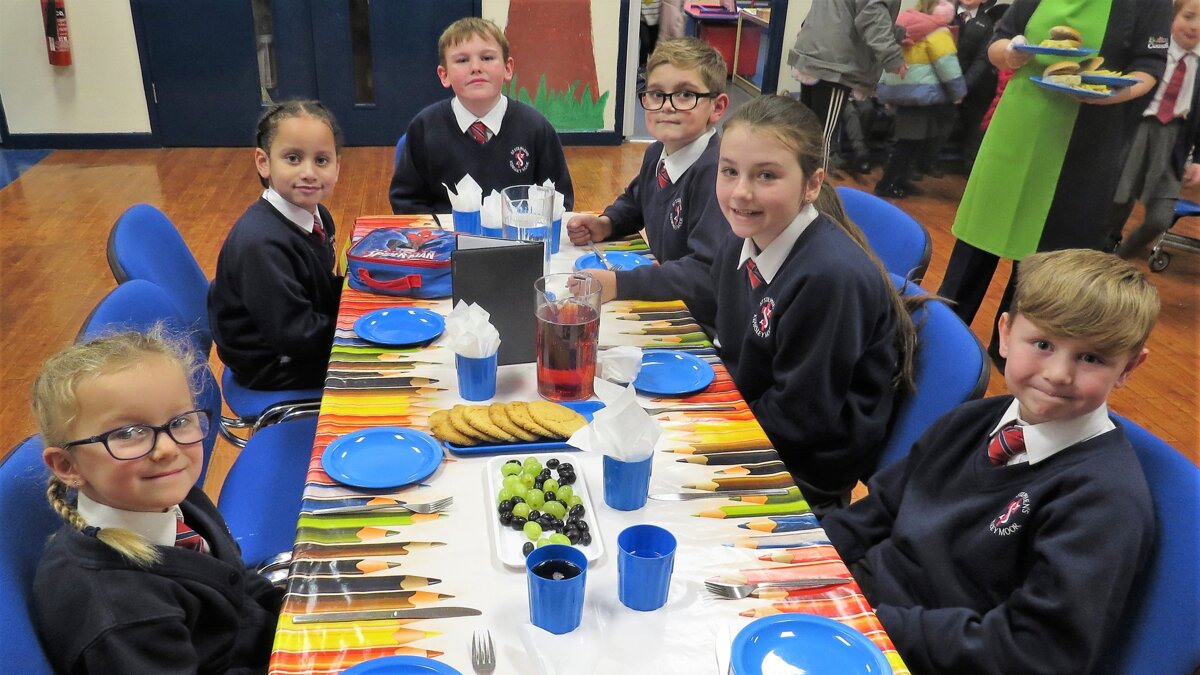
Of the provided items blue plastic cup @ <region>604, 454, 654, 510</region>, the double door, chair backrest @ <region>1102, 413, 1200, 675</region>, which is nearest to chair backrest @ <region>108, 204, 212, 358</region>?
blue plastic cup @ <region>604, 454, 654, 510</region>

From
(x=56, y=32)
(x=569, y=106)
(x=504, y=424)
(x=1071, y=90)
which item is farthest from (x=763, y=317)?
(x=56, y=32)

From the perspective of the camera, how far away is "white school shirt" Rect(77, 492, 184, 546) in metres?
1.15

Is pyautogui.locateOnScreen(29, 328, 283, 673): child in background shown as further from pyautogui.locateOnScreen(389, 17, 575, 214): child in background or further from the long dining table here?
pyautogui.locateOnScreen(389, 17, 575, 214): child in background

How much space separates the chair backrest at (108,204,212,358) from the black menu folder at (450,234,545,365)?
2.44ft

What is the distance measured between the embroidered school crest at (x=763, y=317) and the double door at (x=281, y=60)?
4973 mm

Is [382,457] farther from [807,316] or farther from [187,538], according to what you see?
[807,316]

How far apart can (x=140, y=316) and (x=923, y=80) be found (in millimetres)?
5105

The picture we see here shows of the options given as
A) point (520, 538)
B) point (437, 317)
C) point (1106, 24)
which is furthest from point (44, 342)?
point (1106, 24)

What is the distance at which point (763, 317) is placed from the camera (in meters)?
1.84

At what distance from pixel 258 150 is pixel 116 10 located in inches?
179

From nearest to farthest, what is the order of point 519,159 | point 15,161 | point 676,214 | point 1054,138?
point 676,214 < point 1054,138 < point 519,159 < point 15,161

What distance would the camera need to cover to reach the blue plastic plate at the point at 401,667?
1011 mm

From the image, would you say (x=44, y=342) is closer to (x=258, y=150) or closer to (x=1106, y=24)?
(x=258, y=150)

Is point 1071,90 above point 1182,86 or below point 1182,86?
above
